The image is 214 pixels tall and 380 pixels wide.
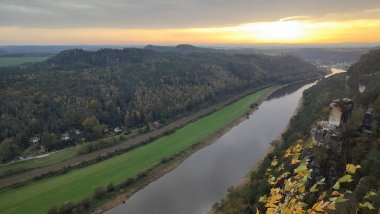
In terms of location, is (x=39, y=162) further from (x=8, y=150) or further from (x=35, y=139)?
(x=35, y=139)

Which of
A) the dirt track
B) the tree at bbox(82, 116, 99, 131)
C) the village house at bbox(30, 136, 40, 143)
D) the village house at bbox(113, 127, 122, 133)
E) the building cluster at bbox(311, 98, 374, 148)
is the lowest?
the village house at bbox(113, 127, 122, 133)

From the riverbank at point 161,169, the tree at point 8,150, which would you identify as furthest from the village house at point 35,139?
the riverbank at point 161,169

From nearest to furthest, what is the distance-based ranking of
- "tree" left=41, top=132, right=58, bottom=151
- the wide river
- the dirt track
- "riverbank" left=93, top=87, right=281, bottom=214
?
the wide river < "riverbank" left=93, top=87, right=281, bottom=214 < the dirt track < "tree" left=41, top=132, right=58, bottom=151

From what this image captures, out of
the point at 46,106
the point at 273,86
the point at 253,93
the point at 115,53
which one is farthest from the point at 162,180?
the point at 115,53

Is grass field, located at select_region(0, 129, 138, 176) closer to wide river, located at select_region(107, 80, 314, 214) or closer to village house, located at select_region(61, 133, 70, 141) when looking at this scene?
village house, located at select_region(61, 133, 70, 141)

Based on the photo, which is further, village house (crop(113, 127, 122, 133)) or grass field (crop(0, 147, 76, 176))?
village house (crop(113, 127, 122, 133))

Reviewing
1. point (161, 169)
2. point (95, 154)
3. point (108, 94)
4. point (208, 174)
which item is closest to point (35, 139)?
point (95, 154)

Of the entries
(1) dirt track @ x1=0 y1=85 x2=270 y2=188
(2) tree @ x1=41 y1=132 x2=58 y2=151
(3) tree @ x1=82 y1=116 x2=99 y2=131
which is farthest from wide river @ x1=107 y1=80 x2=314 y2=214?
(3) tree @ x1=82 y1=116 x2=99 y2=131

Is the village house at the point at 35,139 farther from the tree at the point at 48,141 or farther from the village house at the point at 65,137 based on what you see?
the village house at the point at 65,137
